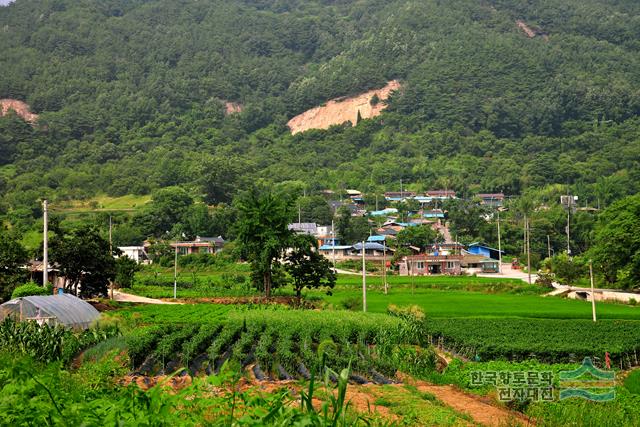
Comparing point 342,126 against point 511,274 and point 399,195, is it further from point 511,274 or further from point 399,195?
point 511,274

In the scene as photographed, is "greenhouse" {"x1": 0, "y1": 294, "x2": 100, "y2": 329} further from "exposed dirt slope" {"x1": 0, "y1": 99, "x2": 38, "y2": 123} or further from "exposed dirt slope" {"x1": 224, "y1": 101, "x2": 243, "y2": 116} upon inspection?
"exposed dirt slope" {"x1": 224, "y1": 101, "x2": 243, "y2": 116}

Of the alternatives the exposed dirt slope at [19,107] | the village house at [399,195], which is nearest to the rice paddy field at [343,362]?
the village house at [399,195]

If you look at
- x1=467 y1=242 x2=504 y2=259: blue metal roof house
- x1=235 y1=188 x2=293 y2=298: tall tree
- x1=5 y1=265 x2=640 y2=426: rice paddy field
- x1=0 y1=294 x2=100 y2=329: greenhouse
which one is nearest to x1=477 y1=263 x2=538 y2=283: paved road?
x1=467 y1=242 x2=504 y2=259: blue metal roof house

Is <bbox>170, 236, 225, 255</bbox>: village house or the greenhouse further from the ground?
<bbox>170, 236, 225, 255</bbox>: village house

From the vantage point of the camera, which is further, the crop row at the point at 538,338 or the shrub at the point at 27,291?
the shrub at the point at 27,291

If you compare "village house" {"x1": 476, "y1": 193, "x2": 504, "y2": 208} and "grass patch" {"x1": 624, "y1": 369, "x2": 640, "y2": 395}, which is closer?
"grass patch" {"x1": 624, "y1": 369, "x2": 640, "y2": 395}

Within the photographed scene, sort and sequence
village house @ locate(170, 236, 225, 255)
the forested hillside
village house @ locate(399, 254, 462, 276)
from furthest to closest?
the forested hillside
village house @ locate(170, 236, 225, 255)
village house @ locate(399, 254, 462, 276)

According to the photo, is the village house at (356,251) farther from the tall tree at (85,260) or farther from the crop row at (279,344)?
the crop row at (279,344)
